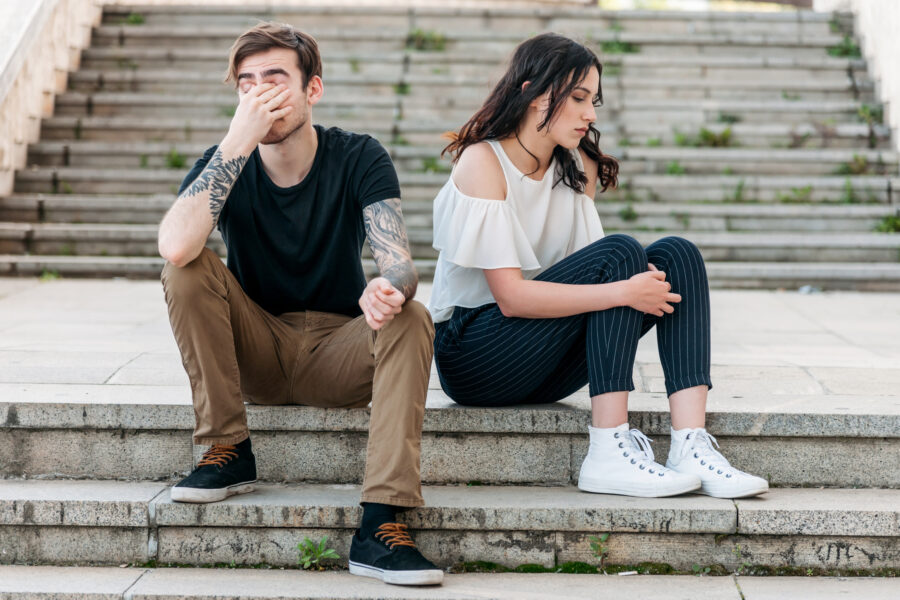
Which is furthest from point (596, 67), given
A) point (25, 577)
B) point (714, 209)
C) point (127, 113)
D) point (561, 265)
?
point (127, 113)

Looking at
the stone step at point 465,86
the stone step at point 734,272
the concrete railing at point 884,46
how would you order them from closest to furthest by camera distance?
the stone step at point 734,272 → the concrete railing at point 884,46 → the stone step at point 465,86

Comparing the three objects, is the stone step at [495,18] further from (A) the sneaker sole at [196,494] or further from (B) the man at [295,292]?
(A) the sneaker sole at [196,494]

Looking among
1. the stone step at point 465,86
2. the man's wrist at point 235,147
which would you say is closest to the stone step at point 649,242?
the stone step at point 465,86

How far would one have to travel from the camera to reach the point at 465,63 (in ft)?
29.1

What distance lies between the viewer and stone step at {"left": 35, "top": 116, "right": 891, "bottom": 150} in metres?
7.91

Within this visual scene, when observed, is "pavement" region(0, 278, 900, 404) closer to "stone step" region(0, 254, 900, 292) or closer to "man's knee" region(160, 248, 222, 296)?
"stone step" region(0, 254, 900, 292)

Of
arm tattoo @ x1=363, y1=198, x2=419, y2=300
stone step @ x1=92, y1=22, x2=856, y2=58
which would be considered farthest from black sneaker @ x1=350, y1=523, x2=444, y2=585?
stone step @ x1=92, y1=22, x2=856, y2=58

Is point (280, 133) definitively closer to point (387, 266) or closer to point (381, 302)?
point (387, 266)

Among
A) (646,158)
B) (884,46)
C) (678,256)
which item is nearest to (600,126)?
(646,158)

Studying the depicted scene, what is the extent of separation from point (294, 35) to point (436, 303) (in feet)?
3.09

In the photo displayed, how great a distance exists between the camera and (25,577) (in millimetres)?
2596

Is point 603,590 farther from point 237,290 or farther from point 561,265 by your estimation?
point 237,290

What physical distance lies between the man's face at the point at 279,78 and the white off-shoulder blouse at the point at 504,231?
50cm

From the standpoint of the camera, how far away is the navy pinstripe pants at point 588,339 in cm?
271
